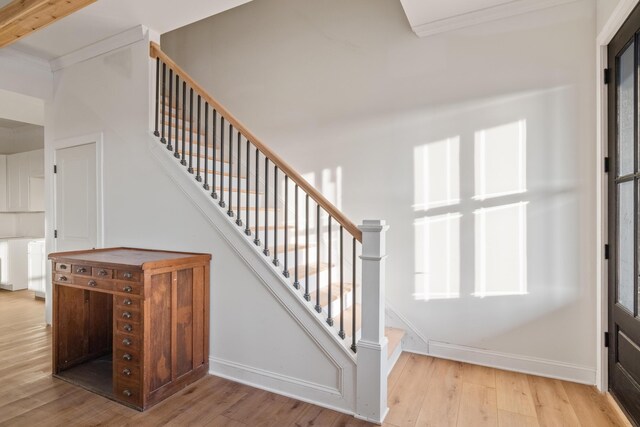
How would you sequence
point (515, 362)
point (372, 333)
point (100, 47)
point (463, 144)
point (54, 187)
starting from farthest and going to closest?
point (54, 187), point (100, 47), point (463, 144), point (515, 362), point (372, 333)

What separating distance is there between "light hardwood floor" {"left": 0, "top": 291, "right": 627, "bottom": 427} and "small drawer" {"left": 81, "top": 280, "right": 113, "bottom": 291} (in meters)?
0.76

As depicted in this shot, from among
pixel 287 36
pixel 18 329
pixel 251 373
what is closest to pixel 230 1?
pixel 287 36

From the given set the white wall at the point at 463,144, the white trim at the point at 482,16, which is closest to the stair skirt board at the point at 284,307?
the white wall at the point at 463,144

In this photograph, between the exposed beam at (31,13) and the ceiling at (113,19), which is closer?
the exposed beam at (31,13)

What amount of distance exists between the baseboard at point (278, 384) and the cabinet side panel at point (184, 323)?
26 cm

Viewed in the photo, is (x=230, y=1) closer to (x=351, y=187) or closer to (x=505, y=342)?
(x=351, y=187)

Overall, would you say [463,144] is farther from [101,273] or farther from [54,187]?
[54,187]

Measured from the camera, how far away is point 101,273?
7.91 feet

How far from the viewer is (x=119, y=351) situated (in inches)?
91.5

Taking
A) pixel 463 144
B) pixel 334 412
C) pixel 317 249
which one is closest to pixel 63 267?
pixel 317 249

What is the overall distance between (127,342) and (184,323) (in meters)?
0.38

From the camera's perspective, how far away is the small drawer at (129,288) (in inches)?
87.5

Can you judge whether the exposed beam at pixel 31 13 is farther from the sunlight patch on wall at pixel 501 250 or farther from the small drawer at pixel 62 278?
the sunlight patch on wall at pixel 501 250

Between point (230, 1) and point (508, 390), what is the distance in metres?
3.69
